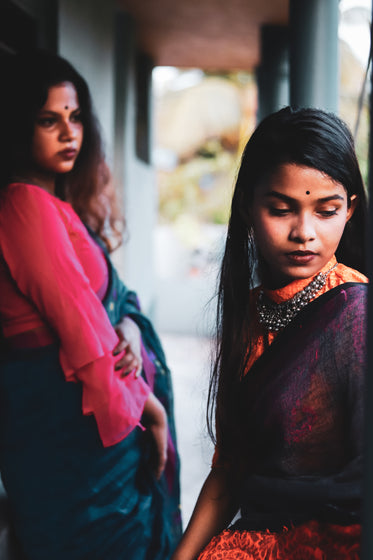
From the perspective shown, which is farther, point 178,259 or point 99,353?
point 178,259

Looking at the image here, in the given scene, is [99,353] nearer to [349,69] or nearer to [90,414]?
[90,414]

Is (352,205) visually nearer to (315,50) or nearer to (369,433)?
(369,433)

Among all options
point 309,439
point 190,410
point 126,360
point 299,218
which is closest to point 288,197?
point 299,218

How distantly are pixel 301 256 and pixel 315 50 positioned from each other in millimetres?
1865

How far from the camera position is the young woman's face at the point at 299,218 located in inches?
35.2

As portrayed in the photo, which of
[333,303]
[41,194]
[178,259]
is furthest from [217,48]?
[178,259]

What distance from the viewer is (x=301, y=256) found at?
0.92m

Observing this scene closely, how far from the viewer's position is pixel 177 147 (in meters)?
21.9

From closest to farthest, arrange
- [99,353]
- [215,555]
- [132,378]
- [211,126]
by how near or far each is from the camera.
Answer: [215,555], [99,353], [132,378], [211,126]

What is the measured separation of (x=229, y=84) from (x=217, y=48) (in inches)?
606

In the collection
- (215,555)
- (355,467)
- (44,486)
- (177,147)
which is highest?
(177,147)

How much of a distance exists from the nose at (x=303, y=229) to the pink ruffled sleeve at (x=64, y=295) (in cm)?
89

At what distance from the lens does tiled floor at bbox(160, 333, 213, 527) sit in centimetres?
304

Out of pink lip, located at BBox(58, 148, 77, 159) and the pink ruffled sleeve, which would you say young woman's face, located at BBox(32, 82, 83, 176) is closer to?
pink lip, located at BBox(58, 148, 77, 159)
